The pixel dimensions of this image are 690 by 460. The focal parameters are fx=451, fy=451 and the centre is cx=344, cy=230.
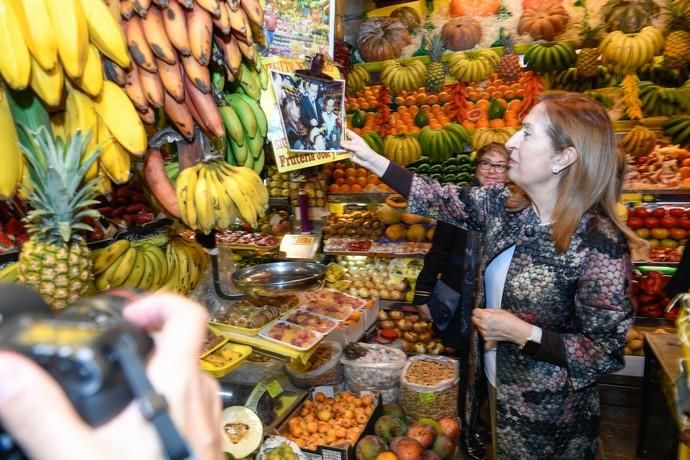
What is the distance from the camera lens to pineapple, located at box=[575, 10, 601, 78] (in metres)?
4.19

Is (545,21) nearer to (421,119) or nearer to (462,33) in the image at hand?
(462,33)

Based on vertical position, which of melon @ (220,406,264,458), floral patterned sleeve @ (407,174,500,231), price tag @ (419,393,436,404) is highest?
floral patterned sleeve @ (407,174,500,231)

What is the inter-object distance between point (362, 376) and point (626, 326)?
1662mm

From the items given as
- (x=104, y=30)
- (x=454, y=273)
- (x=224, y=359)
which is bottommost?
(x=454, y=273)

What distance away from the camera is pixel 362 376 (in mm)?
2945

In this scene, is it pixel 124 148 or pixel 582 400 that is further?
pixel 582 400

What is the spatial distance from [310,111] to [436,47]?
3911mm

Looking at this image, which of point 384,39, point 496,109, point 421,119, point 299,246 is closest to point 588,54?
point 496,109

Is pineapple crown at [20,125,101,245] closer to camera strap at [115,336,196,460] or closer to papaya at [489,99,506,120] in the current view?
camera strap at [115,336,196,460]

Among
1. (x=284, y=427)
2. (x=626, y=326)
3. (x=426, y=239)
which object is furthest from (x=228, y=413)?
(x=426, y=239)

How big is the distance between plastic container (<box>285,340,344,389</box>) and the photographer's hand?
89.2 inches

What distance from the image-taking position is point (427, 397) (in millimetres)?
2865

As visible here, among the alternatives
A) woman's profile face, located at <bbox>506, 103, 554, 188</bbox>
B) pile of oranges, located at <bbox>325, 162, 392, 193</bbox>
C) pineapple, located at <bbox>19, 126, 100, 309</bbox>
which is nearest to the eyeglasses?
pile of oranges, located at <bbox>325, 162, 392, 193</bbox>

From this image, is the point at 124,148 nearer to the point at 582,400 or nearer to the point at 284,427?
the point at 284,427
